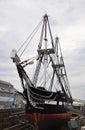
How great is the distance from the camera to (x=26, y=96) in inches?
1383

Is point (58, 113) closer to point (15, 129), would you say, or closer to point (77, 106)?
point (15, 129)

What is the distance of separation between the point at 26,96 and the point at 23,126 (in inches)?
228

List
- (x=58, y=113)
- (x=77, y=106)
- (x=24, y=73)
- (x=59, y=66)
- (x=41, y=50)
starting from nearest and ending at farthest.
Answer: (x=24, y=73) → (x=58, y=113) → (x=41, y=50) → (x=59, y=66) → (x=77, y=106)

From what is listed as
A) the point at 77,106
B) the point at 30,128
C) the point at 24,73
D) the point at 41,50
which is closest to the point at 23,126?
the point at 30,128

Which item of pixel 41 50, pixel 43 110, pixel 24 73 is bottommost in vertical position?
pixel 43 110

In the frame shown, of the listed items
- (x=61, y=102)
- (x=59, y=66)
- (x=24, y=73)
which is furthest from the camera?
(x=59, y=66)

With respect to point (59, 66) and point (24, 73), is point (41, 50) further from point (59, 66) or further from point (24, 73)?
point (59, 66)

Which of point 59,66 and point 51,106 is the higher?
point 59,66

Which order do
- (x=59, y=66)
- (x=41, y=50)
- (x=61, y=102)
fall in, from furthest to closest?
(x=59, y=66) < (x=41, y=50) < (x=61, y=102)

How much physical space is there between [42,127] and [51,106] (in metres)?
4.18

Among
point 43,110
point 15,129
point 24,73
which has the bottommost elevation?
point 15,129

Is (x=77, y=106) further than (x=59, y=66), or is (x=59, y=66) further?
(x=77, y=106)

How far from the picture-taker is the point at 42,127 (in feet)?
115

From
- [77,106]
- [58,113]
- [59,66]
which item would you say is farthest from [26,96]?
[77,106]
